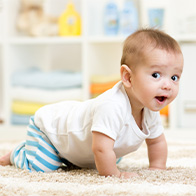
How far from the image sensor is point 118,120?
100cm

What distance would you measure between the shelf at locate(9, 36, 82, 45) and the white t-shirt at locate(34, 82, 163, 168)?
972 millimetres

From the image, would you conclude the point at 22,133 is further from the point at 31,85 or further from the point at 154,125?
the point at 154,125

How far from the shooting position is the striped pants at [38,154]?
1.11 metres

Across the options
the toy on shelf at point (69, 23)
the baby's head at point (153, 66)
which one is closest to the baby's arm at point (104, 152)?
the baby's head at point (153, 66)

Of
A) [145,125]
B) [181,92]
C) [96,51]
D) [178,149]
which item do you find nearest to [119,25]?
[96,51]

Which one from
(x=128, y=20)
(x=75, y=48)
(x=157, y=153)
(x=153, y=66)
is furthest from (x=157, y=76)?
(x=75, y=48)

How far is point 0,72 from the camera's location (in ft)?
8.92

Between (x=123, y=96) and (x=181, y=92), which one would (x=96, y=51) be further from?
(x=123, y=96)

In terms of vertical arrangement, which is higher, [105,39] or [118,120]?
[105,39]

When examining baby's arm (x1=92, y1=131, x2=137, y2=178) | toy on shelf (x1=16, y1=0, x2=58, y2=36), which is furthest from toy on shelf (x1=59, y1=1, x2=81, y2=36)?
baby's arm (x1=92, y1=131, x2=137, y2=178)

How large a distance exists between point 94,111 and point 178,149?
→ 635 millimetres

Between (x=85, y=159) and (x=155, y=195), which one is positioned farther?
(x=85, y=159)

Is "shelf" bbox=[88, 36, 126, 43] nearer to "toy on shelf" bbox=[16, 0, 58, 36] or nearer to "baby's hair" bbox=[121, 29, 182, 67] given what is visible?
"toy on shelf" bbox=[16, 0, 58, 36]

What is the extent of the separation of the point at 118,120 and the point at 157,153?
0.22m
